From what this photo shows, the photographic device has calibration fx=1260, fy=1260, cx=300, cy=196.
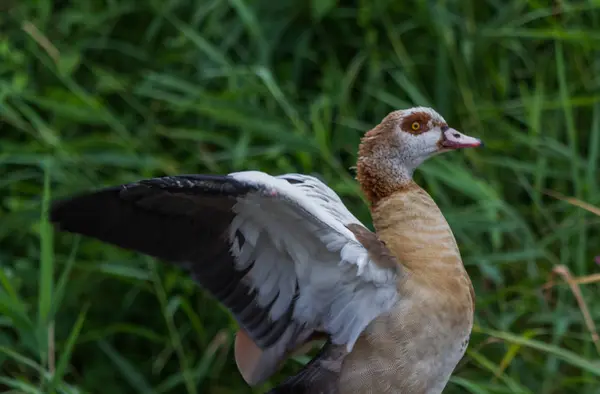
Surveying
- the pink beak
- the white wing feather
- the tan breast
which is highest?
the pink beak

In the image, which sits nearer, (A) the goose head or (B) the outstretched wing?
(B) the outstretched wing

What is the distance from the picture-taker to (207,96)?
11.6ft

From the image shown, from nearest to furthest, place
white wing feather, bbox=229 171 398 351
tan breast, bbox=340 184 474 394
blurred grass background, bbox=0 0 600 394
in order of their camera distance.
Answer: white wing feather, bbox=229 171 398 351 → tan breast, bbox=340 184 474 394 → blurred grass background, bbox=0 0 600 394

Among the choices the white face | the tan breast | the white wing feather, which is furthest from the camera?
the white face

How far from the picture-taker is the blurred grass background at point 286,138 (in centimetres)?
333

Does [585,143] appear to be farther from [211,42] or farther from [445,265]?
[445,265]

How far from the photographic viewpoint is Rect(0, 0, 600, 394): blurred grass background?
3.33 m

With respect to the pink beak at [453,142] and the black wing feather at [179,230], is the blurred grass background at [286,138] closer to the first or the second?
the pink beak at [453,142]

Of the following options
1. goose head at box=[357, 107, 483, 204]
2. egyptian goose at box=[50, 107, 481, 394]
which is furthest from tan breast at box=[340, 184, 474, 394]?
goose head at box=[357, 107, 483, 204]

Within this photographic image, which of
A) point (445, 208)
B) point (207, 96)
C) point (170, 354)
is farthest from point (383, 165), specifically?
point (170, 354)

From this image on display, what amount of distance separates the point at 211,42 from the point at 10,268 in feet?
3.16

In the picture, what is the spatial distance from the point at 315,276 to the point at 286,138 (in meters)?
1.09

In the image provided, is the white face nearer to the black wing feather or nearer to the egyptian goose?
the egyptian goose

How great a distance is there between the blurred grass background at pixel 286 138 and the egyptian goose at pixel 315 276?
27.7 inches
